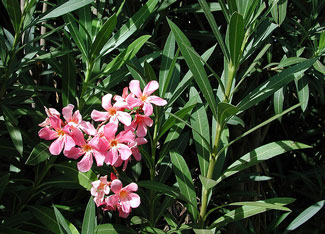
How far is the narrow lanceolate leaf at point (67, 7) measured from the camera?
135cm

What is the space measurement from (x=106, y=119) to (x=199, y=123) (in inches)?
13.9

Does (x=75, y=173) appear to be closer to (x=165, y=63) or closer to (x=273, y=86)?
(x=165, y=63)

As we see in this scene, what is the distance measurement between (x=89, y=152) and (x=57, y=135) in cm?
10

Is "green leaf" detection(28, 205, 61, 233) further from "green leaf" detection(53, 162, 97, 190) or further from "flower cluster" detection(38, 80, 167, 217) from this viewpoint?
"flower cluster" detection(38, 80, 167, 217)

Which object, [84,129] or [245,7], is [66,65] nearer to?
[84,129]

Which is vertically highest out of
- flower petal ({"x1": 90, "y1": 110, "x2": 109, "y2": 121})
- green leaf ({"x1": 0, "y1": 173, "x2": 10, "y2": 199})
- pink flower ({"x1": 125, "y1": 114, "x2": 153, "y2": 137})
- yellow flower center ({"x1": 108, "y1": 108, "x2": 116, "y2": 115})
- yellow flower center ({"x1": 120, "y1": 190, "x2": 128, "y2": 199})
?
yellow flower center ({"x1": 108, "y1": 108, "x2": 116, "y2": 115})

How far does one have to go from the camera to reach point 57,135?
119cm

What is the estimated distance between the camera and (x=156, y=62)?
1880 millimetres

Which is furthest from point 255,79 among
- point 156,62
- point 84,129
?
point 84,129

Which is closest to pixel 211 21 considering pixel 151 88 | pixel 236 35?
pixel 236 35

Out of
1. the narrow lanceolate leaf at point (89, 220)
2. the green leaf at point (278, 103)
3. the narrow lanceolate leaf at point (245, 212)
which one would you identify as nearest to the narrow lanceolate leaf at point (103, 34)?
the narrow lanceolate leaf at point (89, 220)

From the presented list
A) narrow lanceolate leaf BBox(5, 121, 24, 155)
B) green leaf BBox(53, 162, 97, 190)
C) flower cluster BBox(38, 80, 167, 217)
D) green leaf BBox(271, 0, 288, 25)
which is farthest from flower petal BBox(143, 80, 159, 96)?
green leaf BBox(271, 0, 288, 25)

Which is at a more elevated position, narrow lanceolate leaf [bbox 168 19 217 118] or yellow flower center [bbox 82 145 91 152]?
narrow lanceolate leaf [bbox 168 19 217 118]

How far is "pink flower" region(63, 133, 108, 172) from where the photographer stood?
116 cm
